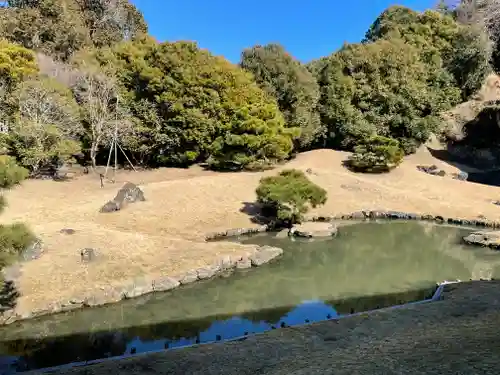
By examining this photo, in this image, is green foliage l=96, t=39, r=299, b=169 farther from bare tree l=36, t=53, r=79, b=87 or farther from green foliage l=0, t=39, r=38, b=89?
green foliage l=0, t=39, r=38, b=89

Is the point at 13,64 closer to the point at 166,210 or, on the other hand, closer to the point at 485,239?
the point at 166,210

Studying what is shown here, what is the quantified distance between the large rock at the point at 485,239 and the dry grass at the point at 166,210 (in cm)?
355

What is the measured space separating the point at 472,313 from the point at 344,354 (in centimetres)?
335

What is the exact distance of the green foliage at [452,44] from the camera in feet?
116

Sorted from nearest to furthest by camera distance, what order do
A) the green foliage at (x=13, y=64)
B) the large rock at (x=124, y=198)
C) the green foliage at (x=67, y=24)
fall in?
the large rock at (x=124, y=198)
the green foliage at (x=13, y=64)
the green foliage at (x=67, y=24)

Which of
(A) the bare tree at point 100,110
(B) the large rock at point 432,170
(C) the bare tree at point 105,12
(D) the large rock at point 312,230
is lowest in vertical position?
(D) the large rock at point 312,230

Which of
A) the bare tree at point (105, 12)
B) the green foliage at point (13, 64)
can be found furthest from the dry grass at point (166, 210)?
the bare tree at point (105, 12)

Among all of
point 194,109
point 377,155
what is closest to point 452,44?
point 377,155

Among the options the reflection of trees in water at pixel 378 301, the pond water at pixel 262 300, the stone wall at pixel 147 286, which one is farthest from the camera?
the reflection of trees in water at pixel 378 301

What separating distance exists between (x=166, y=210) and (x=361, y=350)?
13.8 m

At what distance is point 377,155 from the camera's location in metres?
27.1

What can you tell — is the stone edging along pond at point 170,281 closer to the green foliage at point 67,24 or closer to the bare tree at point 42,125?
the bare tree at point 42,125

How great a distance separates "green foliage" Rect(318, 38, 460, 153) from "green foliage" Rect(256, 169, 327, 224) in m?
12.1

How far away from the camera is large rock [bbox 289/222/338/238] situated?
17984 millimetres
